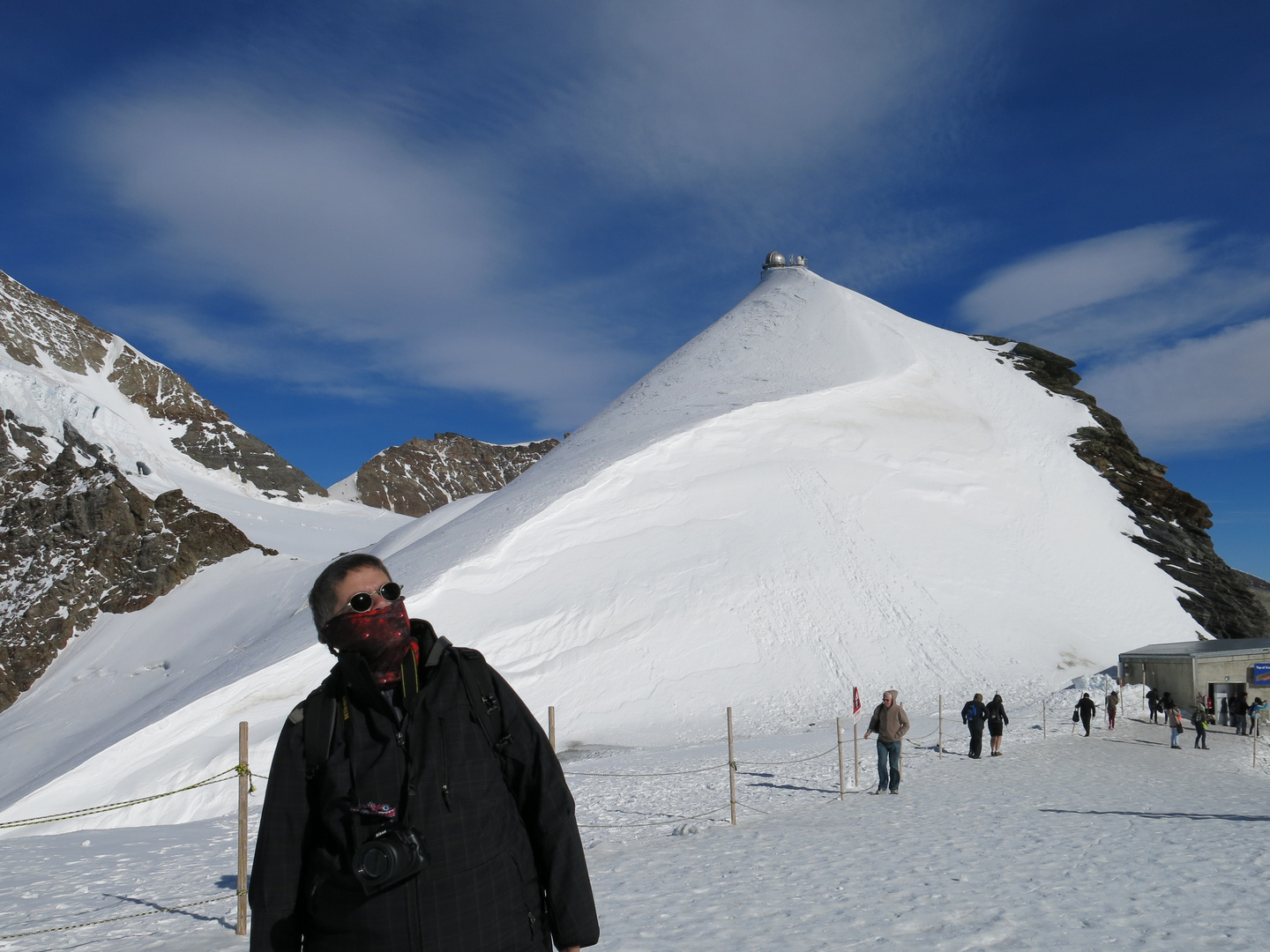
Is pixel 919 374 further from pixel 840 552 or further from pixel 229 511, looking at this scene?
pixel 229 511

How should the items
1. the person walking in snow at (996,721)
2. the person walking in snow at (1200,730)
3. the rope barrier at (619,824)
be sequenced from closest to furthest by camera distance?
1. the rope barrier at (619,824)
2. the person walking in snow at (996,721)
3. the person walking in snow at (1200,730)

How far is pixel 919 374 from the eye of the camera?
1513 inches


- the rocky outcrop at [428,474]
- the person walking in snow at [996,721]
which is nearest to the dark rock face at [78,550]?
the person walking in snow at [996,721]

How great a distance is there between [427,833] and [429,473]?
5527 inches

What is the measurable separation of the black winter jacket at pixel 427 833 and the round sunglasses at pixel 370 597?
13 cm

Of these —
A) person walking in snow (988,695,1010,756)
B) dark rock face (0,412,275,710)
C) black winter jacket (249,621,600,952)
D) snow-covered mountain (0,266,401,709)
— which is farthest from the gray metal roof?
dark rock face (0,412,275,710)

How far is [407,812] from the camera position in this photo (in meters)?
2.26

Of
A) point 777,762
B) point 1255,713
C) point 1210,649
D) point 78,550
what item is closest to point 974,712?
point 777,762

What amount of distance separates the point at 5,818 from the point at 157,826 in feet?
13.5

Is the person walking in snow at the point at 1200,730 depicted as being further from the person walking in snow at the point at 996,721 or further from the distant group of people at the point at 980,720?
the distant group of people at the point at 980,720

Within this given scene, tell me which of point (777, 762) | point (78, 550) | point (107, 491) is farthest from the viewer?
point (107, 491)

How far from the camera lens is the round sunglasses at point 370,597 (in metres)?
2.42

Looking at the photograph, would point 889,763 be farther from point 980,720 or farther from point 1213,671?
point 1213,671

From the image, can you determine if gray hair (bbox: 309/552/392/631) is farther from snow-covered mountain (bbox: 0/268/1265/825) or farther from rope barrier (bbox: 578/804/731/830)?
snow-covered mountain (bbox: 0/268/1265/825)
